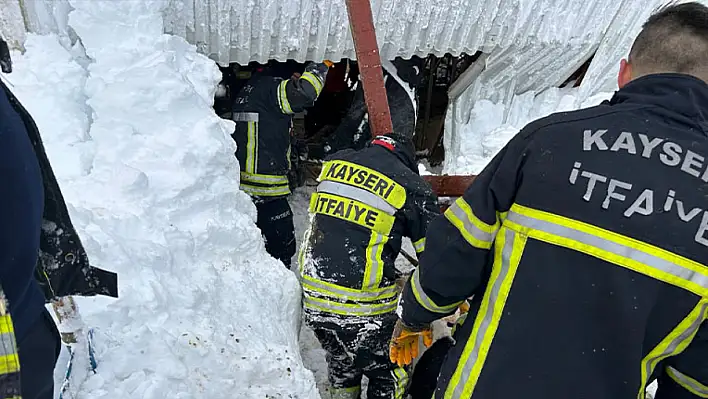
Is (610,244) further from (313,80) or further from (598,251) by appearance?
(313,80)

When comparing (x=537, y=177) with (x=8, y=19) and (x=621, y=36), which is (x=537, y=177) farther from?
(x=621, y=36)

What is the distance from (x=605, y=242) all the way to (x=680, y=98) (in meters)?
0.38

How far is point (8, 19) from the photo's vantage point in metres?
2.75

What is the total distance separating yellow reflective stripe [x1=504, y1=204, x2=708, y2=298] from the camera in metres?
1.30

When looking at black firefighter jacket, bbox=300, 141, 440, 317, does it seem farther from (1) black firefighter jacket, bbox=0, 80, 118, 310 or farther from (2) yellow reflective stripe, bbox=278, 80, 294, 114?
(1) black firefighter jacket, bbox=0, 80, 118, 310

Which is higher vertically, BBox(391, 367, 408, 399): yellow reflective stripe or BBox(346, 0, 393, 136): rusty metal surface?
BBox(346, 0, 393, 136): rusty metal surface

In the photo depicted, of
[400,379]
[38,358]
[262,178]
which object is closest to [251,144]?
[262,178]

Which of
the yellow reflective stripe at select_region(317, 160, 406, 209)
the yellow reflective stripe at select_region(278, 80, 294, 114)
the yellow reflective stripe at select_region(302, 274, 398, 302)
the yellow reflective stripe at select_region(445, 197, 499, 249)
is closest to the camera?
the yellow reflective stripe at select_region(445, 197, 499, 249)

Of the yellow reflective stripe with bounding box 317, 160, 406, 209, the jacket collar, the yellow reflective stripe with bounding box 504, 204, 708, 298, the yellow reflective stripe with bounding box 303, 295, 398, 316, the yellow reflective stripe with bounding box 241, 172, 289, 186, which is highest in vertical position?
the jacket collar

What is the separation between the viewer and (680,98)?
1375mm

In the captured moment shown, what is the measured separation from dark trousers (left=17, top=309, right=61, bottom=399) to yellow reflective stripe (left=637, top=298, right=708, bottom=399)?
136 centimetres

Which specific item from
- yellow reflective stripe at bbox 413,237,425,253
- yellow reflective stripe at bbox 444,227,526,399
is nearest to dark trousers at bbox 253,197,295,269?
yellow reflective stripe at bbox 413,237,425,253

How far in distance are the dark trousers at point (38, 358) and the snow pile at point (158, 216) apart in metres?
0.52

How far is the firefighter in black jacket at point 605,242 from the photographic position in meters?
1.32
